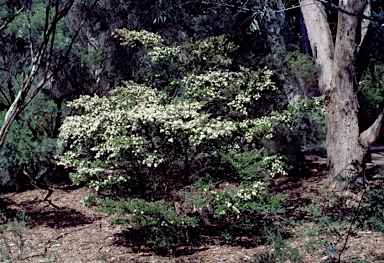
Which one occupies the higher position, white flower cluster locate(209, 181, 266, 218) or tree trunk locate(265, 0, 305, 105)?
tree trunk locate(265, 0, 305, 105)

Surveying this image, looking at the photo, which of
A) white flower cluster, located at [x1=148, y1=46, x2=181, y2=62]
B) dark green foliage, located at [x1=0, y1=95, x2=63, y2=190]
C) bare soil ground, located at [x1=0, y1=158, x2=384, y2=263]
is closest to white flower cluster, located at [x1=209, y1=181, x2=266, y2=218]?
bare soil ground, located at [x1=0, y1=158, x2=384, y2=263]

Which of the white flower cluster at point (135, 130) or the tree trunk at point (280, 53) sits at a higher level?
the tree trunk at point (280, 53)

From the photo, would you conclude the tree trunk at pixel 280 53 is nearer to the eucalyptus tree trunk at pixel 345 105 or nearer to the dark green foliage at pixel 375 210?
the eucalyptus tree trunk at pixel 345 105

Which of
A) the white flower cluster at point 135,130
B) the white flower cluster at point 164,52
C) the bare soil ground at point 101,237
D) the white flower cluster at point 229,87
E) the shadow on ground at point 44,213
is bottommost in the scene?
the bare soil ground at point 101,237

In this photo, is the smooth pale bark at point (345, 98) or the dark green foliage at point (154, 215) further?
the smooth pale bark at point (345, 98)

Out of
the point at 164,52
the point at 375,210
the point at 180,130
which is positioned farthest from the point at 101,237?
the point at 375,210

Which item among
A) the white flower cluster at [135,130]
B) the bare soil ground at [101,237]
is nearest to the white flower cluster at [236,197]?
the bare soil ground at [101,237]

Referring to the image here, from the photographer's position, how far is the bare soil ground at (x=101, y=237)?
5402 millimetres

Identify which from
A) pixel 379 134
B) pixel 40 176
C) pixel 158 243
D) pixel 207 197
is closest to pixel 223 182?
pixel 207 197

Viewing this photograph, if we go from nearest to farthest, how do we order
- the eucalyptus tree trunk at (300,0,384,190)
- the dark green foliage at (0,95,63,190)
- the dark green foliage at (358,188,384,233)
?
the dark green foliage at (358,188,384,233) → the eucalyptus tree trunk at (300,0,384,190) → the dark green foliage at (0,95,63,190)

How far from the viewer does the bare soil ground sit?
5402mm

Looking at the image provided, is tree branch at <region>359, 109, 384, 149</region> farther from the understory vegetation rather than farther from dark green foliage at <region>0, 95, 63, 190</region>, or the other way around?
dark green foliage at <region>0, 95, 63, 190</region>

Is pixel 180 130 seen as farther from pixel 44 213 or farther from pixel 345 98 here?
pixel 44 213

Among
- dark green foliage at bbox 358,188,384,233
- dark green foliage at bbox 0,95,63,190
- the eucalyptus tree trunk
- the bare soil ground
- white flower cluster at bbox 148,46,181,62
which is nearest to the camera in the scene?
dark green foliage at bbox 358,188,384,233
